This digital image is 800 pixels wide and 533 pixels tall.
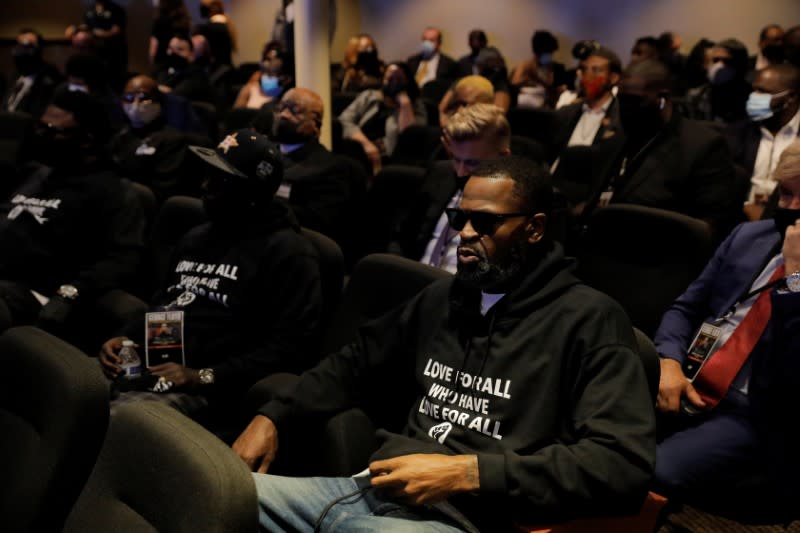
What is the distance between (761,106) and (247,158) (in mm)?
2546

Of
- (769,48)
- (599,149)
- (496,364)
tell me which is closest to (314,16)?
(599,149)

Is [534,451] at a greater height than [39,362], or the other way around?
[39,362]

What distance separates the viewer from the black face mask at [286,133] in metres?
3.76

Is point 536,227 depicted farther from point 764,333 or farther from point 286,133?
point 286,133

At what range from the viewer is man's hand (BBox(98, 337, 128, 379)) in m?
2.61

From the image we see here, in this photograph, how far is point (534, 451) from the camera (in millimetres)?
1727

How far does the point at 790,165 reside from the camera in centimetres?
219

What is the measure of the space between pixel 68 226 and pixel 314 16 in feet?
5.48

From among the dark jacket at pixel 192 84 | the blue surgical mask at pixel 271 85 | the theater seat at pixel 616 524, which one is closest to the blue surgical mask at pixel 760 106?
the theater seat at pixel 616 524

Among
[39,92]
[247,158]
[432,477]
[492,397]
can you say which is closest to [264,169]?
[247,158]

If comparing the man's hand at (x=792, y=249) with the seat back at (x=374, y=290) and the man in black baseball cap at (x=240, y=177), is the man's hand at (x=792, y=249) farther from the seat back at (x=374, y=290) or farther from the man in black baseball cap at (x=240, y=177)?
the man in black baseball cap at (x=240, y=177)

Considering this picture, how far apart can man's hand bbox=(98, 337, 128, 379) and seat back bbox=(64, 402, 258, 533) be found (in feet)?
3.94

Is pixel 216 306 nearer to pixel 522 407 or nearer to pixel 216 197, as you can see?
pixel 216 197

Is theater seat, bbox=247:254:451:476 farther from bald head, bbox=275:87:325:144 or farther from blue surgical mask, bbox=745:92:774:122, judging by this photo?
blue surgical mask, bbox=745:92:774:122
